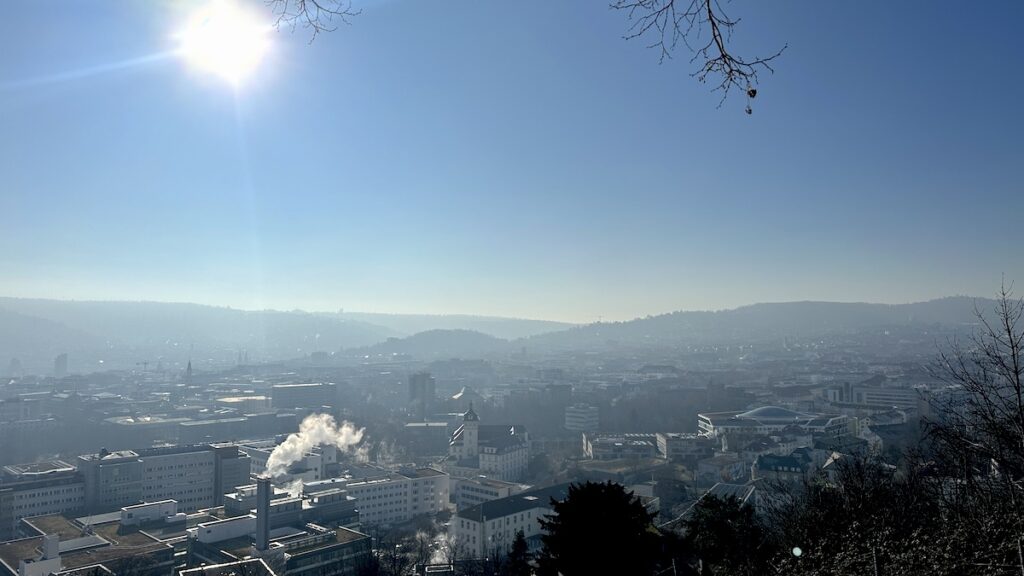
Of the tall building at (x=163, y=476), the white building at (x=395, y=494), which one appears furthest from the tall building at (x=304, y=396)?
the white building at (x=395, y=494)

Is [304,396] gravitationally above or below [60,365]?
below

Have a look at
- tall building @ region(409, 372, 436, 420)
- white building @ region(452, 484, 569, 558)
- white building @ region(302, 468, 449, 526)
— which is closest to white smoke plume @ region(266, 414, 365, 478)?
white building @ region(302, 468, 449, 526)

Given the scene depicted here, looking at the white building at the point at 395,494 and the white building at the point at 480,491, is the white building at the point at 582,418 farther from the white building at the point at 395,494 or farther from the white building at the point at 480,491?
the white building at the point at 395,494

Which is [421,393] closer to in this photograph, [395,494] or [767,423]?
[767,423]

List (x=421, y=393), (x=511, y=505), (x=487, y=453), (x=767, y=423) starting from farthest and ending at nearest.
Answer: (x=421, y=393)
(x=767, y=423)
(x=487, y=453)
(x=511, y=505)

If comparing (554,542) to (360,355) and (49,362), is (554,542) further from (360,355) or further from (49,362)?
(49,362)

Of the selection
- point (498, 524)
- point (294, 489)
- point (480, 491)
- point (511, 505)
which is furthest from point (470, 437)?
point (498, 524)

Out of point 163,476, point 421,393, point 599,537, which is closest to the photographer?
point 599,537

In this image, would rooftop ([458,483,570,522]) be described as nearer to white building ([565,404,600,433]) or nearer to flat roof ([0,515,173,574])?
flat roof ([0,515,173,574])
